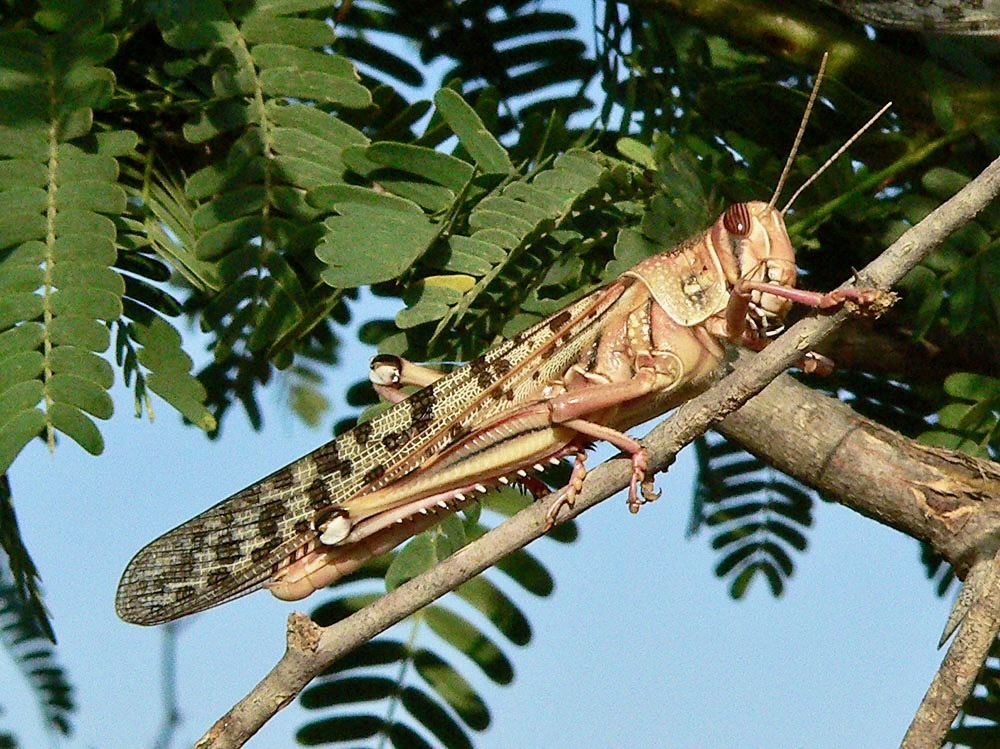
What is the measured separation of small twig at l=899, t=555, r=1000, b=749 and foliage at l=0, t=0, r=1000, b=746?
1.65 feet

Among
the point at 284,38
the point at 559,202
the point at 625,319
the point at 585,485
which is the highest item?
the point at 284,38

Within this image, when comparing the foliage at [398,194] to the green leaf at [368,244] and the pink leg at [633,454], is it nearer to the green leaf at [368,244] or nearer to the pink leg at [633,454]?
the green leaf at [368,244]

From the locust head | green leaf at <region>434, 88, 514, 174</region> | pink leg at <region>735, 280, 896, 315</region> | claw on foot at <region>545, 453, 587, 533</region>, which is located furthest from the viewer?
green leaf at <region>434, 88, 514, 174</region>

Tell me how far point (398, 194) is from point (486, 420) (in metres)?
0.27

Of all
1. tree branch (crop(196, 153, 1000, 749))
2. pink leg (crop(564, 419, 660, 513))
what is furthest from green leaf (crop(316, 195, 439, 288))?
tree branch (crop(196, 153, 1000, 749))

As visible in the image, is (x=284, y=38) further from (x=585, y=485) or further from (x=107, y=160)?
(x=585, y=485)

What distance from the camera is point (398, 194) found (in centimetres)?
137

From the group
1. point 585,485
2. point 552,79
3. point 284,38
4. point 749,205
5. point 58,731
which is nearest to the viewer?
point 585,485

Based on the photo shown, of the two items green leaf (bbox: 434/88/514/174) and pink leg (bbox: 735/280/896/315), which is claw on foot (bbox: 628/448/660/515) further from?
green leaf (bbox: 434/88/514/174)

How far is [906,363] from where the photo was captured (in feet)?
5.28

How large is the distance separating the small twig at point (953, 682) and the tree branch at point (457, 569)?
243 mm

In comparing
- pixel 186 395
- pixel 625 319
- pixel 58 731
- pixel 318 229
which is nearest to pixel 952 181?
pixel 625 319

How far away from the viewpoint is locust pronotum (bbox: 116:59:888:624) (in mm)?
1252

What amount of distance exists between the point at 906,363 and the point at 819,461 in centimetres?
29
